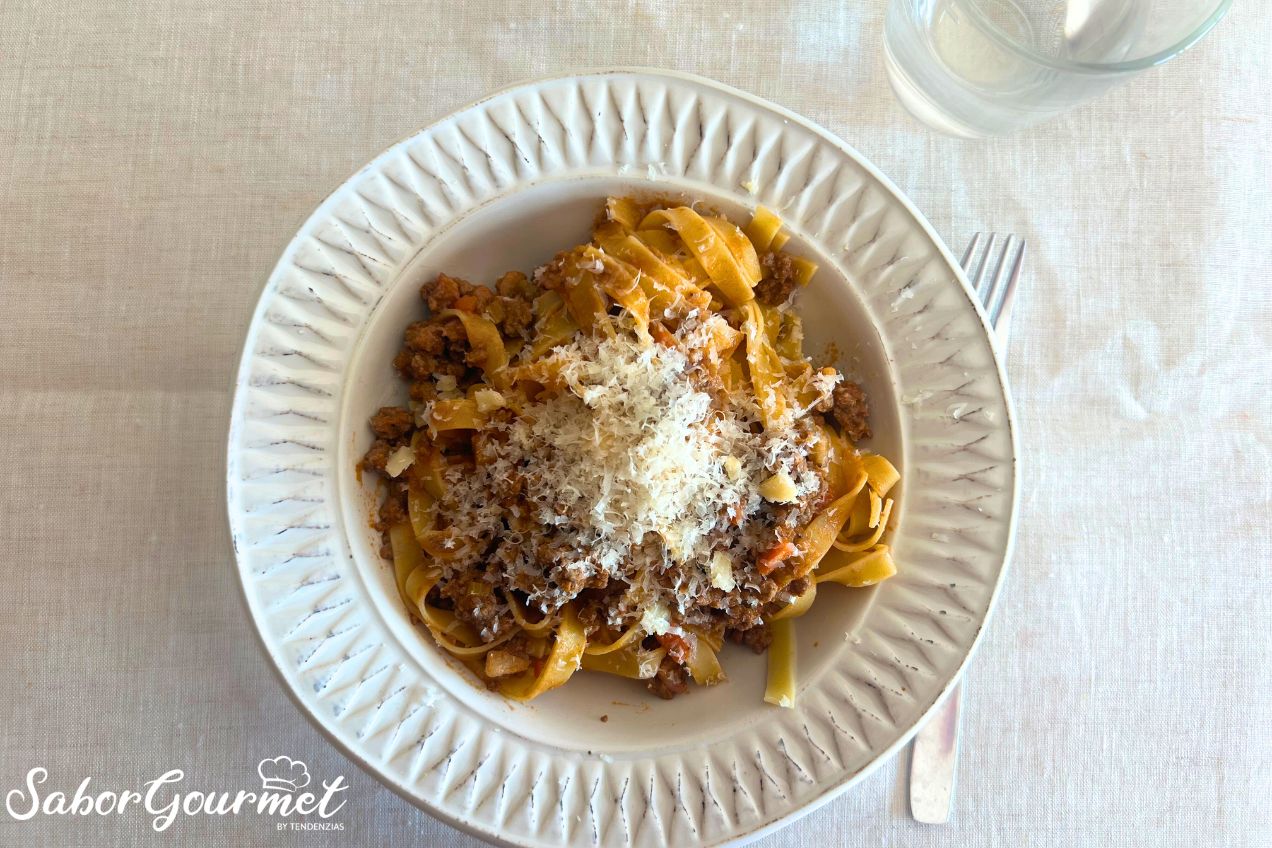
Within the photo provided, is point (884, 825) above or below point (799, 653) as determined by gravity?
below

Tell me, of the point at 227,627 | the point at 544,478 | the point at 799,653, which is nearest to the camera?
the point at 544,478

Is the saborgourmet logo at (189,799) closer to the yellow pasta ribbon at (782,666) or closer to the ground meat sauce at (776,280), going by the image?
the yellow pasta ribbon at (782,666)

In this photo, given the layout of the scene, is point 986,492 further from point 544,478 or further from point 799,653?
point 544,478

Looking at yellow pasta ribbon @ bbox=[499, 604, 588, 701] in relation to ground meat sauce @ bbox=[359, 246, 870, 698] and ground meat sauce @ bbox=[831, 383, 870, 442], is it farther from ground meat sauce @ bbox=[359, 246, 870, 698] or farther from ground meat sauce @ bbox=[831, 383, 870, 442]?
ground meat sauce @ bbox=[831, 383, 870, 442]

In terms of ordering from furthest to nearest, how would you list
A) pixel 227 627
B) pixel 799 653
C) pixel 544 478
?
pixel 227 627 < pixel 799 653 < pixel 544 478

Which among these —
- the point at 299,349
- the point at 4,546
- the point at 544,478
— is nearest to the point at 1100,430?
the point at 544,478

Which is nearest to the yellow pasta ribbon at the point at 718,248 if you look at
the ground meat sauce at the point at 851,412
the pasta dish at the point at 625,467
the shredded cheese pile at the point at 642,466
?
the pasta dish at the point at 625,467

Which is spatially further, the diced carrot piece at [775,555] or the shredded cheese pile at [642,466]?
the diced carrot piece at [775,555]
